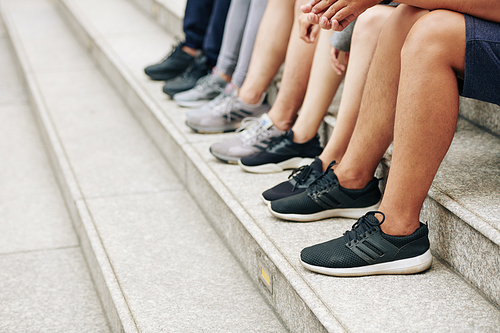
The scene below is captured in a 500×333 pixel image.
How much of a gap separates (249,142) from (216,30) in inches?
33.1

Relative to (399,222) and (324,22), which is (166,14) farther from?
(399,222)

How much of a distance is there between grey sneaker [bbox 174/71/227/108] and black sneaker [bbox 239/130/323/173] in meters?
0.64

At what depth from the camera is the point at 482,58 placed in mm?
1014

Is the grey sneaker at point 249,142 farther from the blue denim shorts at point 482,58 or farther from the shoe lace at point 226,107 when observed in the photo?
the blue denim shorts at point 482,58

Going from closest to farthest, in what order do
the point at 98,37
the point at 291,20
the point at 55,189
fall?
1. the point at 291,20
2. the point at 55,189
3. the point at 98,37

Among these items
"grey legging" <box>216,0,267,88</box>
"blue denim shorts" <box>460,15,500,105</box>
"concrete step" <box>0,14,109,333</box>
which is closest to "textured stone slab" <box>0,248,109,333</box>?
"concrete step" <box>0,14,109,333</box>

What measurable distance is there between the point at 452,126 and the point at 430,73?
0.40ft

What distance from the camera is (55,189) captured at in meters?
2.34

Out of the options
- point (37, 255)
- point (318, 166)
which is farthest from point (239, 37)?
point (37, 255)

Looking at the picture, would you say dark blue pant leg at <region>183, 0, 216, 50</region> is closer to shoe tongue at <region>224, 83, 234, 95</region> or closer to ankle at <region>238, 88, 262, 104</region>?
shoe tongue at <region>224, 83, 234, 95</region>

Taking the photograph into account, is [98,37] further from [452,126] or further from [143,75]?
[452,126]

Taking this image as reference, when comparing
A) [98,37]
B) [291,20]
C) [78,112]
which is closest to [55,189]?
[78,112]

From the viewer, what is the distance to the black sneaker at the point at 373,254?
118 cm

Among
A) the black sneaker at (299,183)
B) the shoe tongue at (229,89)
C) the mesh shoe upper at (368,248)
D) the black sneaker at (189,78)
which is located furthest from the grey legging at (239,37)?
the mesh shoe upper at (368,248)
